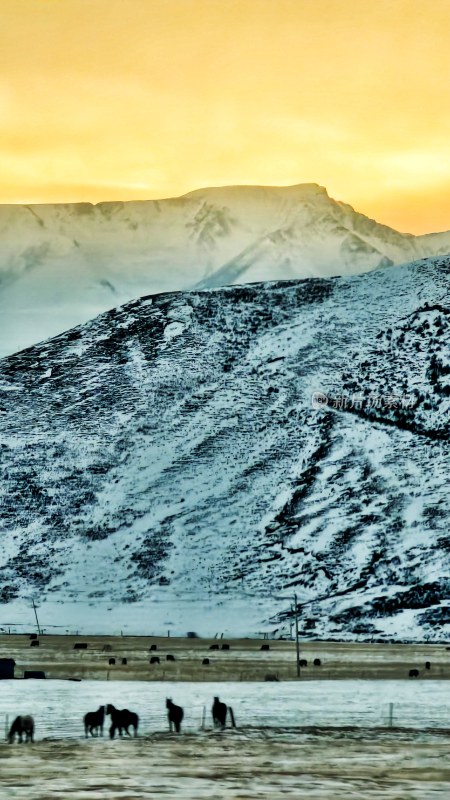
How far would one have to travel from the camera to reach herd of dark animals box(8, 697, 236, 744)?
5044 centimetres

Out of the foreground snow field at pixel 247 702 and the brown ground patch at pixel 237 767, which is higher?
the foreground snow field at pixel 247 702

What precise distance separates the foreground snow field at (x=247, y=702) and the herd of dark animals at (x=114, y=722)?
0.79 m

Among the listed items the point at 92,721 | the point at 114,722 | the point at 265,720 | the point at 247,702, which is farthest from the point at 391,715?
the point at 92,721

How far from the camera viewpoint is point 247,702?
235 ft

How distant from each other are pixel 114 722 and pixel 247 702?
18.9 m

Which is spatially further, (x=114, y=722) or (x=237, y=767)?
(x=114, y=722)

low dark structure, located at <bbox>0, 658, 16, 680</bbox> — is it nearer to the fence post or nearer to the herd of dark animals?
the fence post

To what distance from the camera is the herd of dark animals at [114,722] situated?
165 feet

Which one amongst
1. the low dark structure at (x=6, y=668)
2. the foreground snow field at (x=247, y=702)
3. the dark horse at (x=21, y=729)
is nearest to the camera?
the dark horse at (x=21, y=729)

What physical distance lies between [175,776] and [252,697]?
33684mm

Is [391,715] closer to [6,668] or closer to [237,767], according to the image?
[237,767]

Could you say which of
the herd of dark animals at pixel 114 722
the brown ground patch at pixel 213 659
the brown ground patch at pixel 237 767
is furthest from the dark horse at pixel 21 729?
the brown ground patch at pixel 213 659

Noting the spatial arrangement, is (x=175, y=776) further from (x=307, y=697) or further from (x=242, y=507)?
(x=242, y=507)

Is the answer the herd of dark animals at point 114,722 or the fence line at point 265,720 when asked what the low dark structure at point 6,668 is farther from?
the herd of dark animals at point 114,722
